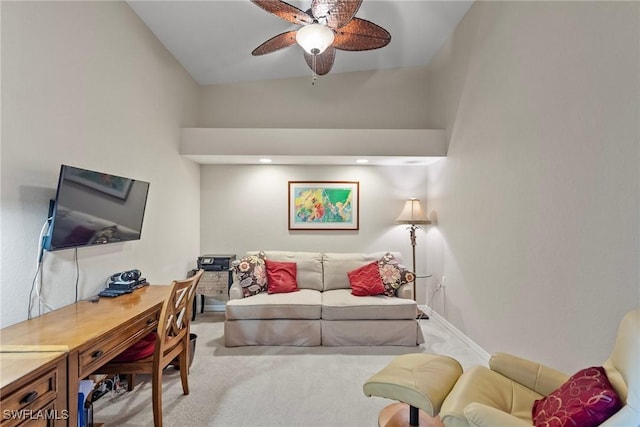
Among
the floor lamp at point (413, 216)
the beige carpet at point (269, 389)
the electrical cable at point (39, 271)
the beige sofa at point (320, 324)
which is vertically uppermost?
the floor lamp at point (413, 216)

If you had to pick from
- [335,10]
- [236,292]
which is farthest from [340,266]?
[335,10]

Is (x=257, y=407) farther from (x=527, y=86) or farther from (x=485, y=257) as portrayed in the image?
(x=527, y=86)

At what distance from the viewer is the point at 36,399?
4.01ft

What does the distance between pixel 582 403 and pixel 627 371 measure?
0.69 feet

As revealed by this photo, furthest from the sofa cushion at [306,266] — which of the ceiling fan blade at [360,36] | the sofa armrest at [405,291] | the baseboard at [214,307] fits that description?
the ceiling fan blade at [360,36]

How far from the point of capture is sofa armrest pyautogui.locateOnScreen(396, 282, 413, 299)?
11.4 ft

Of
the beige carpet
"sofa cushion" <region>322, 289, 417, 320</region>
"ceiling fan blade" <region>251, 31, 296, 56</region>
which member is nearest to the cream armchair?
the beige carpet

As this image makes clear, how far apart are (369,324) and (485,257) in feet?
4.33

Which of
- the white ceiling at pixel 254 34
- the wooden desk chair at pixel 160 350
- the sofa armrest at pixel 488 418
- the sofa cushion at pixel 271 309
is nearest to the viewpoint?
the sofa armrest at pixel 488 418

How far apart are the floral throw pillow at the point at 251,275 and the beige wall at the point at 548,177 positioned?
223 cm

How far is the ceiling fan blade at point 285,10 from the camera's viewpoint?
2.09m

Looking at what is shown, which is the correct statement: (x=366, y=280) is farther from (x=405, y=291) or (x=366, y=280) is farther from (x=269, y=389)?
(x=269, y=389)

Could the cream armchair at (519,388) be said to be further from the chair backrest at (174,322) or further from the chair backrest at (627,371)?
the chair backrest at (174,322)

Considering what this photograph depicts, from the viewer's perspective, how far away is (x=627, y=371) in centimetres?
121
